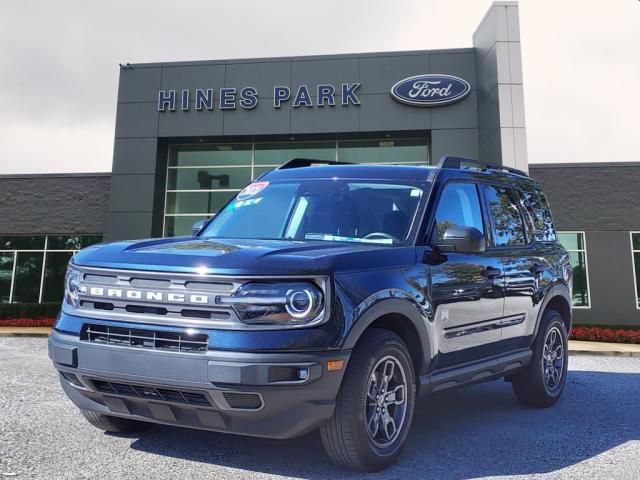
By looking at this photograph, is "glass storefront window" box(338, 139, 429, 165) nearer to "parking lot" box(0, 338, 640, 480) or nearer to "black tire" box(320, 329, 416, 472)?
"parking lot" box(0, 338, 640, 480)

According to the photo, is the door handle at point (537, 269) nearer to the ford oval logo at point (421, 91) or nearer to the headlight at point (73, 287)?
the headlight at point (73, 287)

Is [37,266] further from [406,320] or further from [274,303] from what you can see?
[274,303]

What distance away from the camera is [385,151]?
70.3ft

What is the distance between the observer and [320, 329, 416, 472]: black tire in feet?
11.1

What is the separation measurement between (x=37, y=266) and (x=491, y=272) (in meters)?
21.3

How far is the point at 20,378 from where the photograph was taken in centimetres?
733

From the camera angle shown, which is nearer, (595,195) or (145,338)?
(145,338)

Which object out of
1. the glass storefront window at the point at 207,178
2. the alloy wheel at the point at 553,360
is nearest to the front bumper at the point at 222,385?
the alloy wheel at the point at 553,360

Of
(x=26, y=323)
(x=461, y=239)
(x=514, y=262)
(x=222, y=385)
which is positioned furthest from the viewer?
(x=26, y=323)

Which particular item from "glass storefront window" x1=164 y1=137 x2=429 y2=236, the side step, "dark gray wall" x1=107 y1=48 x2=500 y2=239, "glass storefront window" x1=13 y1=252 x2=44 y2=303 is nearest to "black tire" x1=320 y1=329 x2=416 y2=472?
the side step

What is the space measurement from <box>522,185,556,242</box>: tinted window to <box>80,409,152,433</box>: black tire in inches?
162

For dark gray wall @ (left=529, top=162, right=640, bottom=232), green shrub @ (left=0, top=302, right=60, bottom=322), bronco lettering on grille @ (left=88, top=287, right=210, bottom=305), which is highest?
dark gray wall @ (left=529, top=162, right=640, bottom=232)

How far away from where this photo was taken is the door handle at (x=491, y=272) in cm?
470

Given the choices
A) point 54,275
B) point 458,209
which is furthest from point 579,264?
point 54,275
